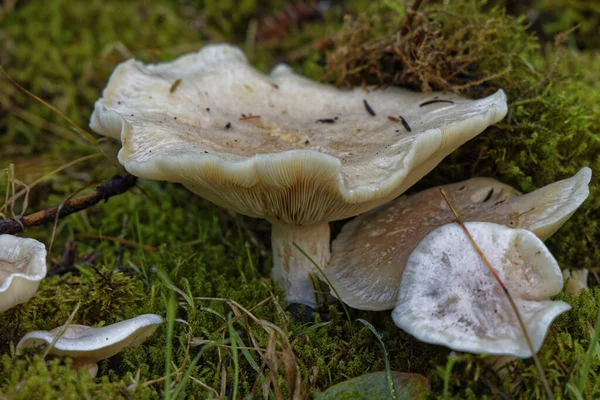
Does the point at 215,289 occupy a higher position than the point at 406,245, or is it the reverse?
the point at 406,245

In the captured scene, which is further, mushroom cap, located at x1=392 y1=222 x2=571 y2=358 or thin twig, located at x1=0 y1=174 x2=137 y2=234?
thin twig, located at x1=0 y1=174 x2=137 y2=234

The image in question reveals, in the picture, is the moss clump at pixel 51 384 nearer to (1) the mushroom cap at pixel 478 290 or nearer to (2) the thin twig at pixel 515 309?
(1) the mushroom cap at pixel 478 290

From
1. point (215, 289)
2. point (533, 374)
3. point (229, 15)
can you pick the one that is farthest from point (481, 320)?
point (229, 15)

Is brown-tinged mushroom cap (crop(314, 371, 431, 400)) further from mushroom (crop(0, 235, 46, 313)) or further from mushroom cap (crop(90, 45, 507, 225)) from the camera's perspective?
mushroom (crop(0, 235, 46, 313))

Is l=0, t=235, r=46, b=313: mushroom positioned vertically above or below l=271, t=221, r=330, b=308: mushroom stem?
above

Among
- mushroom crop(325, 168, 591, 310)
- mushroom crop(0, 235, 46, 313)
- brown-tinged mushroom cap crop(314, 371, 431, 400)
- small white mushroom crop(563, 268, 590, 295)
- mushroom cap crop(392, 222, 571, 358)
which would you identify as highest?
mushroom crop(0, 235, 46, 313)

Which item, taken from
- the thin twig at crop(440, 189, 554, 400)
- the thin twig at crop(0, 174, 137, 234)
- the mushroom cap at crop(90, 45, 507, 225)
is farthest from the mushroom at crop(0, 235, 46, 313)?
the thin twig at crop(440, 189, 554, 400)

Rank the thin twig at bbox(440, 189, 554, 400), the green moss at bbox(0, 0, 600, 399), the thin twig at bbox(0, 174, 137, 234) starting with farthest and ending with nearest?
the thin twig at bbox(0, 174, 137, 234)
the green moss at bbox(0, 0, 600, 399)
the thin twig at bbox(440, 189, 554, 400)

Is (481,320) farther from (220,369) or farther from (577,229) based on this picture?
(577,229)
